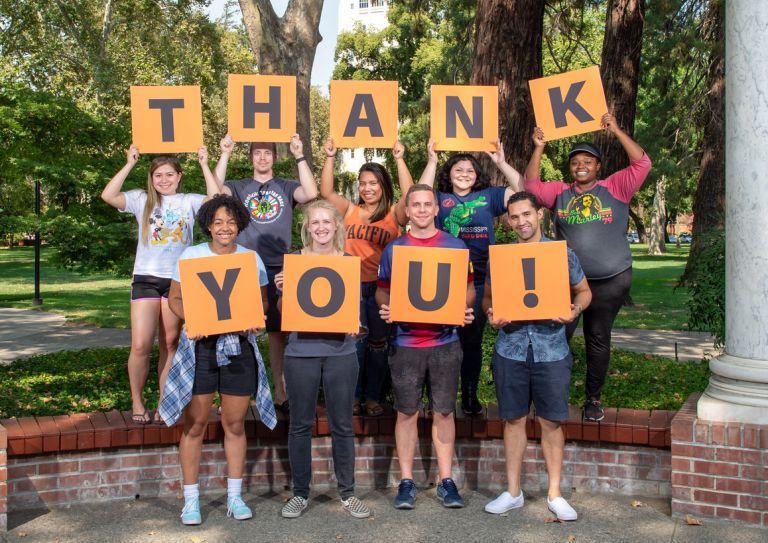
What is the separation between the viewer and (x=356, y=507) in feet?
15.8

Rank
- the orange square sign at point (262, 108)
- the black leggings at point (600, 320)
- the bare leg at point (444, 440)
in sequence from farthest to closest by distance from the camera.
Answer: the orange square sign at point (262, 108) < the black leggings at point (600, 320) < the bare leg at point (444, 440)

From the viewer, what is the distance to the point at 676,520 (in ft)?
15.6

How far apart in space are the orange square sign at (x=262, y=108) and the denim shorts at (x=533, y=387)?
208 cm

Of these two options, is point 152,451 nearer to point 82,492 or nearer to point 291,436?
point 82,492

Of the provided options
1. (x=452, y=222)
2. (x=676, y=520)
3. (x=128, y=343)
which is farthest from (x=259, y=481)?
(x=128, y=343)

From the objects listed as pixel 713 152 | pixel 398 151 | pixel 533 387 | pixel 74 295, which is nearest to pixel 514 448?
pixel 533 387

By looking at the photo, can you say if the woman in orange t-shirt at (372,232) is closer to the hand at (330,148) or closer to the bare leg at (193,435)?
the hand at (330,148)

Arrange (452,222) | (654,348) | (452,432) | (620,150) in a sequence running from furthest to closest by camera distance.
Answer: (620,150) → (654,348) → (452,222) → (452,432)

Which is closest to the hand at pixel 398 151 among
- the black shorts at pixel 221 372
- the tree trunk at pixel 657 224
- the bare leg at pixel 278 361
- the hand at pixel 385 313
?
the hand at pixel 385 313

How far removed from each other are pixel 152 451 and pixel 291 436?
955 mm

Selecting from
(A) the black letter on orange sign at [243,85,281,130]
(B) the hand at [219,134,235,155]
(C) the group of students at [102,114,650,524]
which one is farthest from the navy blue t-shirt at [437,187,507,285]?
(B) the hand at [219,134,235,155]

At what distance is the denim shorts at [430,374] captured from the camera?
193 inches

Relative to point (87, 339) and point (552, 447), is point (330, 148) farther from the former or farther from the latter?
point (87, 339)

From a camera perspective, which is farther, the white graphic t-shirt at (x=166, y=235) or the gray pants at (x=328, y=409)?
the white graphic t-shirt at (x=166, y=235)
